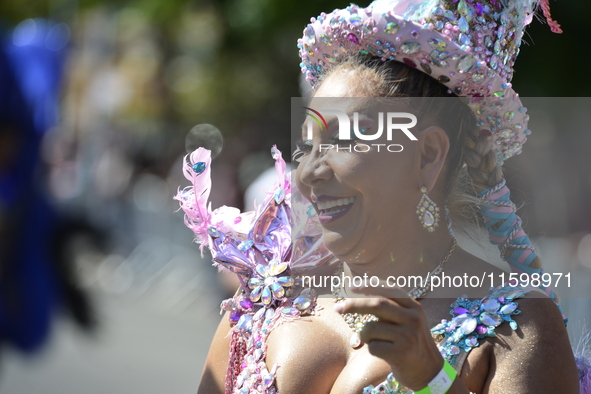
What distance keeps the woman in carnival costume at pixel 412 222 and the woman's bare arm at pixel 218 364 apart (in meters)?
0.02

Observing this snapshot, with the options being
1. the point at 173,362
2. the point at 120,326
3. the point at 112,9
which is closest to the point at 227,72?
the point at 112,9

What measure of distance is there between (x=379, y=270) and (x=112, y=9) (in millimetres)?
9758

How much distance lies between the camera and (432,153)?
1.90 metres

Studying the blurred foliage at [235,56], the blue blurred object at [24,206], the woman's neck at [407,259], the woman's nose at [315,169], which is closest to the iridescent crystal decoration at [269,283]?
the woman's neck at [407,259]

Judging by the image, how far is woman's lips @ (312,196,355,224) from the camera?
1.82m

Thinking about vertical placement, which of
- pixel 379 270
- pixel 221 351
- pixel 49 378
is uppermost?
pixel 379 270

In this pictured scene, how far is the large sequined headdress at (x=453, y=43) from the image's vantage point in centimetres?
179

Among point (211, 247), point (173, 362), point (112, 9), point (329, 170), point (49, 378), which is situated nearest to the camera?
point (329, 170)

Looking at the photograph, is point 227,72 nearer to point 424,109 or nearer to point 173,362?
point 173,362

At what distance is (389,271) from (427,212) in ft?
0.60

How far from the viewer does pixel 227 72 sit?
12.8 metres

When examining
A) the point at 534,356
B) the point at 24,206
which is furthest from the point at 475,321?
the point at 24,206

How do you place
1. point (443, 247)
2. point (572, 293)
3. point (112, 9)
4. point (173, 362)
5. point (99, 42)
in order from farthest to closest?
point (99, 42)
point (112, 9)
point (173, 362)
point (572, 293)
point (443, 247)

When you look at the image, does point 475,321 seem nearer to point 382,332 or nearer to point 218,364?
point 382,332
